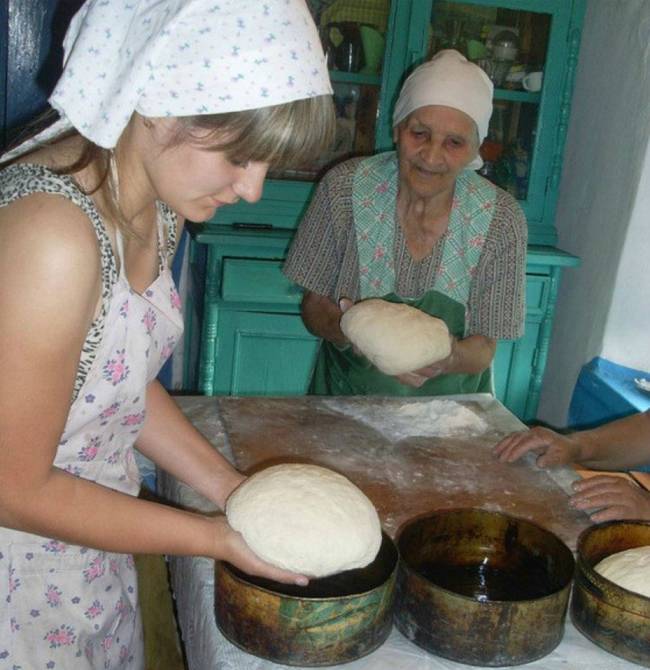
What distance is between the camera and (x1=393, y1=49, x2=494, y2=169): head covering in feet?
6.45

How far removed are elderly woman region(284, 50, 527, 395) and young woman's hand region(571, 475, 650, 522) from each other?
0.63 m

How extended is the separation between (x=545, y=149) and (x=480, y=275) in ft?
3.63

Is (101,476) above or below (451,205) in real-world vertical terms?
below

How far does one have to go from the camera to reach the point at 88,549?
3.71 feet

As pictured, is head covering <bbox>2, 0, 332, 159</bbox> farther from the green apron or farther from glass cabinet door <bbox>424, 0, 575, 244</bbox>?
glass cabinet door <bbox>424, 0, 575, 244</bbox>

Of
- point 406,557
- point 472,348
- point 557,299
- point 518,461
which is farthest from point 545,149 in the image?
point 406,557

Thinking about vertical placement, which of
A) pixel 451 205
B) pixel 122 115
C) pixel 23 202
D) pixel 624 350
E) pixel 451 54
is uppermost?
pixel 451 54

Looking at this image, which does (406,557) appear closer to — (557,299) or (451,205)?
(451,205)

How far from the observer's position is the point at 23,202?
865 millimetres

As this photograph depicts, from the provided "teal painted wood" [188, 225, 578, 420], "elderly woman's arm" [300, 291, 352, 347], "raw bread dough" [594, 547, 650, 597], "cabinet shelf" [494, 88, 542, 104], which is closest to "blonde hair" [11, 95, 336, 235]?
"raw bread dough" [594, 547, 650, 597]

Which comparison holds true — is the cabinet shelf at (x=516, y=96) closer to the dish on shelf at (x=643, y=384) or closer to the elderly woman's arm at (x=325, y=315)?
the dish on shelf at (x=643, y=384)

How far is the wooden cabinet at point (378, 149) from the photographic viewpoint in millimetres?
2812

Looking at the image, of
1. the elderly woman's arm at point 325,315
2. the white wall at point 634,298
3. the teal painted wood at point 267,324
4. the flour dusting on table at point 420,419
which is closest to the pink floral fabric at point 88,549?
the flour dusting on table at point 420,419

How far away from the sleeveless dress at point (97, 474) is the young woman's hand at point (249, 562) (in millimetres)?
231
